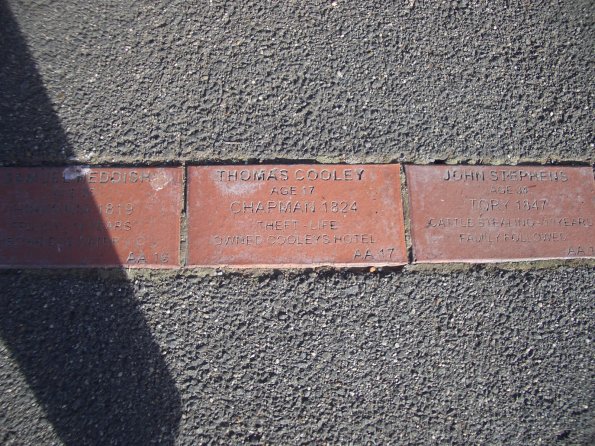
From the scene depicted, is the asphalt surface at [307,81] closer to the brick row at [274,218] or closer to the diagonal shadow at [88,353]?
the brick row at [274,218]

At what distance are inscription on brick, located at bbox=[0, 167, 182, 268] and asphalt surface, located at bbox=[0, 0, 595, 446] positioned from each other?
0.24ft

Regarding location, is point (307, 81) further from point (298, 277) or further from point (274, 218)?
point (298, 277)

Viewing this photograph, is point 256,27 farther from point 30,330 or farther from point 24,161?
point 30,330

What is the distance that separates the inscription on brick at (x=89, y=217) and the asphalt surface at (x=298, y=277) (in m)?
0.07

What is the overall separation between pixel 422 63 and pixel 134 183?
4.75 feet

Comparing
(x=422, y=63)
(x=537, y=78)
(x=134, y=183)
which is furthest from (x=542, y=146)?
(x=134, y=183)

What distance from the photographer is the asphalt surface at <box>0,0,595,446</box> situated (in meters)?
1.65

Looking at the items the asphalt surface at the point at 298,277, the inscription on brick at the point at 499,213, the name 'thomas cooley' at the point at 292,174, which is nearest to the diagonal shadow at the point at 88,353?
the asphalt surface at the point at 298,277

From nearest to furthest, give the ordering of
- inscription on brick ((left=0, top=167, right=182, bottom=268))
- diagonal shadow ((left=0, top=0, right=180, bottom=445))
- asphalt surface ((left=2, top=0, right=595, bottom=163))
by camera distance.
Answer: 1. diagonal shadow ((left=0, top=0, right=180, bottom=445))
2. inscription on brick ((left=0, top=167, right=182, bottom=268))
3. asphalt surface ((left=2, top=0, right=595, bottom=163))

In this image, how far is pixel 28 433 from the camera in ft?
5.26

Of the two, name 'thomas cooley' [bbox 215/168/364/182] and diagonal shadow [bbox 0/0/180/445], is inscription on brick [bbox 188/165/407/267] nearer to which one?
name 'thomas cooley' [bbox 215/168/364/182]

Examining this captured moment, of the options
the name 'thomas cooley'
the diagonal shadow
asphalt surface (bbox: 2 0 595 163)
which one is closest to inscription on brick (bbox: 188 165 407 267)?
the name 'thomas cooley'

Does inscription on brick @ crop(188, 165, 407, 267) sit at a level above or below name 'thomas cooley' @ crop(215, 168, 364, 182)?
below

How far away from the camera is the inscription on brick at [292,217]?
5.74ft
